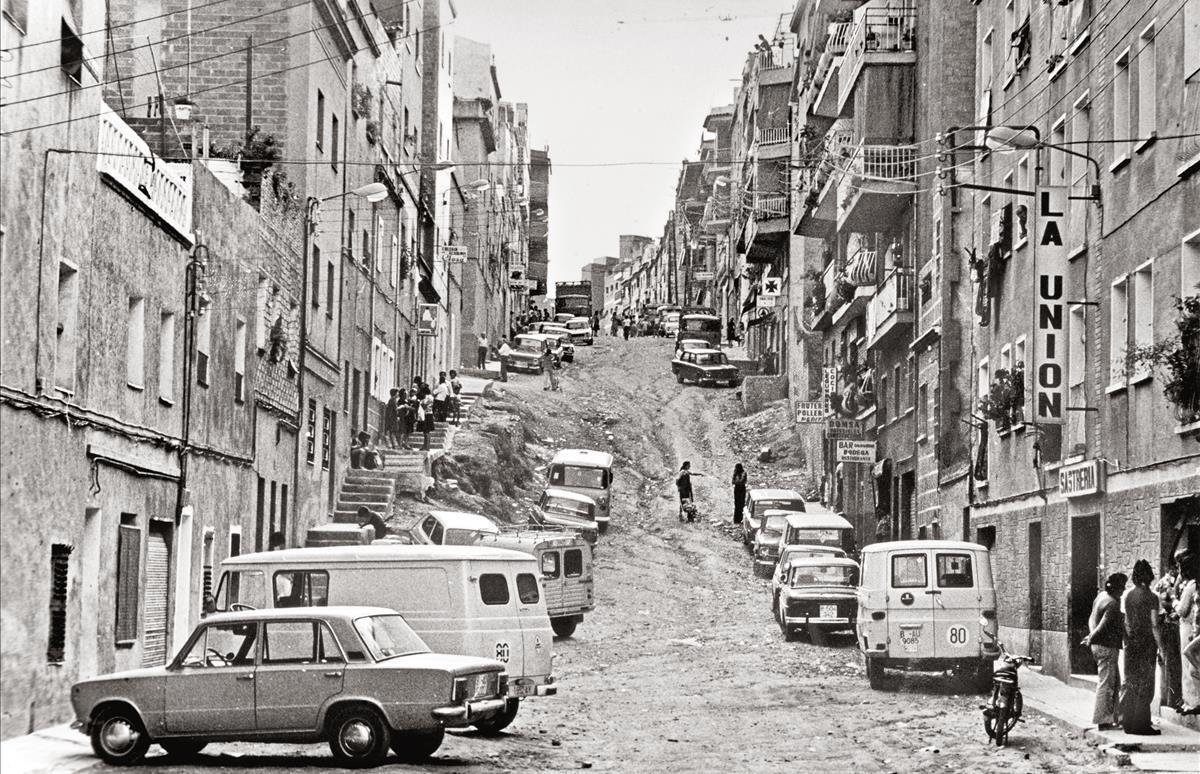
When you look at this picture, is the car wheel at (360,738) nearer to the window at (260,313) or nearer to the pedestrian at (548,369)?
the window at (260,313)

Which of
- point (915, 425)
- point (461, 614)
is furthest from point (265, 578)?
point (915, 425)

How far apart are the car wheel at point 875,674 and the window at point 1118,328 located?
495 cm

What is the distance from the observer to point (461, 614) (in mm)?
20578

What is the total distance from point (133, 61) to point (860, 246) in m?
21.4

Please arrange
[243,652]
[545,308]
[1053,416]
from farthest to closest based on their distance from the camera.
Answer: [545,308] → [1053,416] → [243,652]

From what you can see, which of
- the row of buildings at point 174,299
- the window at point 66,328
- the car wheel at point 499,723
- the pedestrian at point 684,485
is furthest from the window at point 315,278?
the car wheel at point 499,723

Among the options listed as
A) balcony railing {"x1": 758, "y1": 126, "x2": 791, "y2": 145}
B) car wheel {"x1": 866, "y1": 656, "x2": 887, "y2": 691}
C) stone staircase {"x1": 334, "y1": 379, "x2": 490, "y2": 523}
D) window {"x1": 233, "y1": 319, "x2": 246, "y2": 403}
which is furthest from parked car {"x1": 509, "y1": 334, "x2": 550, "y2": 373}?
car wheel {"x1": 866, "y1": 656, "x2": 887, "y2": 691}

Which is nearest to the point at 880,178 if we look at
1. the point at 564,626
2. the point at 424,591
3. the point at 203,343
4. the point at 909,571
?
the point at 564,626

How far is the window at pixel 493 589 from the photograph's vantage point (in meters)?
20.9

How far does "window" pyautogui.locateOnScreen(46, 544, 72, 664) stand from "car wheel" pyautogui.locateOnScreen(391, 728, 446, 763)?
5.17 metres

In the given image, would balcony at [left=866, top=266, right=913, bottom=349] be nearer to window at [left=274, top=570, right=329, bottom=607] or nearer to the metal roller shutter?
the metal roller shutter

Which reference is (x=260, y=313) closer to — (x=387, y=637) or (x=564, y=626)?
(x=564, y=626)

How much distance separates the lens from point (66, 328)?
792 inches

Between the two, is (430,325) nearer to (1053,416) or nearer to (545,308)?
(1053,416)
